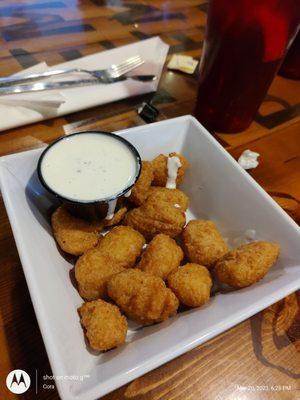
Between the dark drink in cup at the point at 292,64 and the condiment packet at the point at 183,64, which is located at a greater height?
the dark drink in cup at the point at 292,64

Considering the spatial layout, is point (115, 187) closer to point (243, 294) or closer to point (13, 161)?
point (13, 161)

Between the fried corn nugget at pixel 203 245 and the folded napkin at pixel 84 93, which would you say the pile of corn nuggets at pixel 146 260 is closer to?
the fried corn nugget at pixel 203 245

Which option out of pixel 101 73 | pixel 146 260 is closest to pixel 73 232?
pixel 146 260

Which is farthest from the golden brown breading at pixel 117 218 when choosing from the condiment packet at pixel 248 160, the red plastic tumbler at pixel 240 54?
the red plastic tumbler at pixel 240 54

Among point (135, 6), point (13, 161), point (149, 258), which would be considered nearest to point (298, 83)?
point (135, 6)

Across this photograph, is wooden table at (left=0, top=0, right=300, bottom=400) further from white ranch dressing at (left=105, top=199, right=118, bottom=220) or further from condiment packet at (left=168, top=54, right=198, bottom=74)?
white ranch dressing at (left=105, top=199, right=118, bottom=220)

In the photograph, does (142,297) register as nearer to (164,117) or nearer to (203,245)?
(203,245)

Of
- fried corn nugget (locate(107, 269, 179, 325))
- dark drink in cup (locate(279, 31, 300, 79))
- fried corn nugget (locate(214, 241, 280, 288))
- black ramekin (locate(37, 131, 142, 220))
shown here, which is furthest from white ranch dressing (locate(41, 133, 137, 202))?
dark drink in cup (locate(279, 31, 300, 79))
